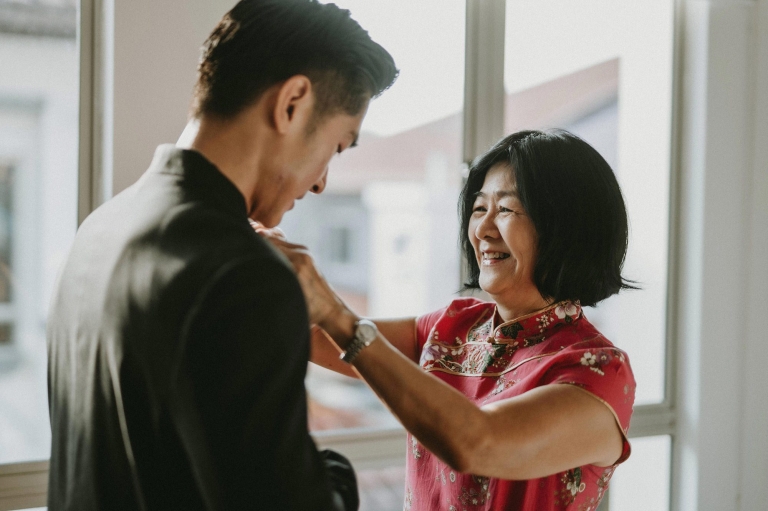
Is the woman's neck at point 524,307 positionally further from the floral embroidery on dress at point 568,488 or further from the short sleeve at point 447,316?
the floral embroidery on dress at point 568,488

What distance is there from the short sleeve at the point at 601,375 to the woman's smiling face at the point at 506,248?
173mm

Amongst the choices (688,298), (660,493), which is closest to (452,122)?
(688,298)

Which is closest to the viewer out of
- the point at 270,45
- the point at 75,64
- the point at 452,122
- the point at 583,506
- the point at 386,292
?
the point at 270,45

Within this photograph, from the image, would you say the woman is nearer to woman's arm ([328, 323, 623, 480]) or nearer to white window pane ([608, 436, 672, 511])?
woman's arm ([328, 323, 623, 480])

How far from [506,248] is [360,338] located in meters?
0.46

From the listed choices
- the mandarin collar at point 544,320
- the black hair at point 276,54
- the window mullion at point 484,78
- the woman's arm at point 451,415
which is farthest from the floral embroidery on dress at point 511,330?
the window mullion at point 484,78

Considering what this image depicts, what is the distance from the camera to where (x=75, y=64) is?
1519 mm

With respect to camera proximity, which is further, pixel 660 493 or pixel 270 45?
pixel 660 493

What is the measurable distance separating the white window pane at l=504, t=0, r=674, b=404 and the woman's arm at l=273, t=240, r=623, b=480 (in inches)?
47.1

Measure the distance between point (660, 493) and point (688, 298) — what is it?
71cm

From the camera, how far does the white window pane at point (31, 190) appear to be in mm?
1484

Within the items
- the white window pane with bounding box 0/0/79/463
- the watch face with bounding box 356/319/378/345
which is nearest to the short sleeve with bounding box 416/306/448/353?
the watch face with bounding box 356/319/378/345

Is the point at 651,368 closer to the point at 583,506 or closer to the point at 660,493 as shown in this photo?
the point at 660,493

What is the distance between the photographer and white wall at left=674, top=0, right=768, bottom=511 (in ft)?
6.76
